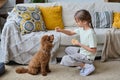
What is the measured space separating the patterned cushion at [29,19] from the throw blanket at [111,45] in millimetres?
966

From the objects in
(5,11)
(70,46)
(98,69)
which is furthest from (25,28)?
(5,11)

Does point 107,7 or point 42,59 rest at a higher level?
point 107,7

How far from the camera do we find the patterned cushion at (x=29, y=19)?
3.23 m

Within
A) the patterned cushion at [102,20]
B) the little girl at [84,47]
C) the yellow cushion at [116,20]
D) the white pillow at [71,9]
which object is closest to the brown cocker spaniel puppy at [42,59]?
the little girl at [84,47]

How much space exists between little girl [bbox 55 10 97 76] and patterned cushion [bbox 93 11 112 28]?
756mm

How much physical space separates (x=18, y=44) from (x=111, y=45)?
1.34 meters

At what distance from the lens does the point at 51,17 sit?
3572 millimetres

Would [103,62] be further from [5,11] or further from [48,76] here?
[5,11]

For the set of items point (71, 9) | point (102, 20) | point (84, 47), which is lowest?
point (84, 47)

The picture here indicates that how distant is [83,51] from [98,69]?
12.8 inches

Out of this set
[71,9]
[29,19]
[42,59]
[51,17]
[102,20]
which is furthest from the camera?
[71,9]

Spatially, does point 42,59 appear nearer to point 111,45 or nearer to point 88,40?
point 88,40

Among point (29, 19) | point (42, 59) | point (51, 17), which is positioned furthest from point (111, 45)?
point (29, 19)

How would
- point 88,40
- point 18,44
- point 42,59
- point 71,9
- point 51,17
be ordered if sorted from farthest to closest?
point 71,9 → point 51,17 → point 18,44 → point 88,40 → point 42,59
